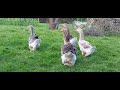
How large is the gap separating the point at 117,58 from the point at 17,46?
7.26ft

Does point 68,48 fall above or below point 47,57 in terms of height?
above

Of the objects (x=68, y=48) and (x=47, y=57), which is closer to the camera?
(x=68, y=48)

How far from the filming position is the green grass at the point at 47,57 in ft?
17.3

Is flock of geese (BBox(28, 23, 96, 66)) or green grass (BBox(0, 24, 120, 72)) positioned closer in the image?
flock of geese (BBox(28, 23, 96, 66))

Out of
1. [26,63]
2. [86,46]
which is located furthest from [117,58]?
[26,63]

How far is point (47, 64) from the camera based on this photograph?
544cm

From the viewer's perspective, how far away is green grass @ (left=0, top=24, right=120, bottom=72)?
5.26m

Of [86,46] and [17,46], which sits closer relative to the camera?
[86,46]

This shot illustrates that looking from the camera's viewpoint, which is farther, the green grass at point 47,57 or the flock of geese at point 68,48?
the green grass at point 47,57

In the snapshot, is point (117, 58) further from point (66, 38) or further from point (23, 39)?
point (23, 39)

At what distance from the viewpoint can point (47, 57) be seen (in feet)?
19.1
